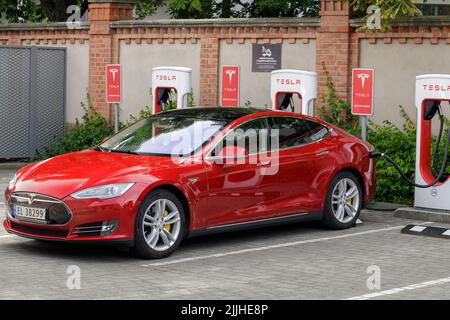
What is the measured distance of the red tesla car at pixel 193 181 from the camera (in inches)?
394

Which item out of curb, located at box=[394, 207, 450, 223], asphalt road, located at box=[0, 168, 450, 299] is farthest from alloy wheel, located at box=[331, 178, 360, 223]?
curb, located at box=[394, 207, 450, 223]

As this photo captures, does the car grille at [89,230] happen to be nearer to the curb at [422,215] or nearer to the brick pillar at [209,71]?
the curb at [422,215]

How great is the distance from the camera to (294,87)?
14.7 m

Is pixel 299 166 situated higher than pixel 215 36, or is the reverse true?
pixel 215 36

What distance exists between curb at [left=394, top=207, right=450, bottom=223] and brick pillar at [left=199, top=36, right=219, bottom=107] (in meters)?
5.49

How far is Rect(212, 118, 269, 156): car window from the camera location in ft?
36.5

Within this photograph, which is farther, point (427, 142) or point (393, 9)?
point (393, 9)

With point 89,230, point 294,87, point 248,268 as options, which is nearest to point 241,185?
point 248,268

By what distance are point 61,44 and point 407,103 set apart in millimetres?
8612

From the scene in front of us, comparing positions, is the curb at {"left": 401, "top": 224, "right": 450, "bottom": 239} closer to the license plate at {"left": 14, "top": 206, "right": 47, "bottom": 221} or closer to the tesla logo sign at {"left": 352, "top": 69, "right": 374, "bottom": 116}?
the tesla logo sign at {"left": 352, "top": 69, "right": 374, "bottom": 116}

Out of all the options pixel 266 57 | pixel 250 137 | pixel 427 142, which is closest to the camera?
pixel 250 137

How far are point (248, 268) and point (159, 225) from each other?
1031mm

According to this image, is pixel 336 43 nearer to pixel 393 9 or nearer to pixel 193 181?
pixel 393 9

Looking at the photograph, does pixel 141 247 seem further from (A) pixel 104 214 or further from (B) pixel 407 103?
(B) pixel 407 103
